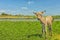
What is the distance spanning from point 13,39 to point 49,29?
3.92m

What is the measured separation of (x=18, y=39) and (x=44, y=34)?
1889mm

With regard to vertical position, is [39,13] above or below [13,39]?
above

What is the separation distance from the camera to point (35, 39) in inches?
509

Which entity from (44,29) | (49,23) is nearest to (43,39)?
(44,29)

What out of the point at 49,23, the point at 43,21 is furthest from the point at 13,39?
the point at 49,23

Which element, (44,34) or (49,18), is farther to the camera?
(49,18)

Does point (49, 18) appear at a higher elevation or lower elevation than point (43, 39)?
higher

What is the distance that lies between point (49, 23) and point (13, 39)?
3.56 metres

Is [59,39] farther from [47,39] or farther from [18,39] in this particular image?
[18,39]

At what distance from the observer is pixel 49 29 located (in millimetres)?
16062

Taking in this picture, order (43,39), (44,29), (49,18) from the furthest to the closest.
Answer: (49,18), (44,29), (43,39)

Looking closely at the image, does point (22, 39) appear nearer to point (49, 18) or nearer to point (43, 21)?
point (43, 21)

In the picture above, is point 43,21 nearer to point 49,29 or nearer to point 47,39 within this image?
point 47,39

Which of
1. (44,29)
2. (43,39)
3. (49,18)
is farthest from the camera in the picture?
(49,18)
